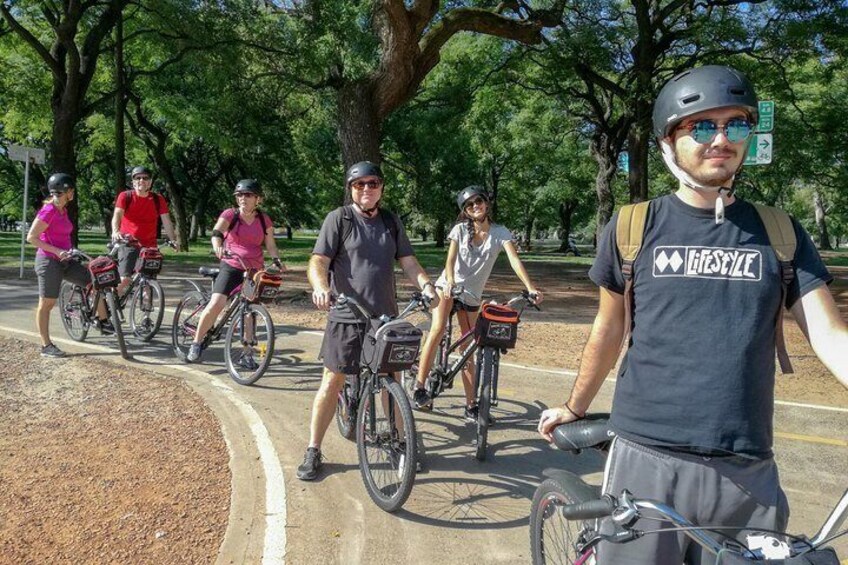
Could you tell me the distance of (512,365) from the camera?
761 centimetres

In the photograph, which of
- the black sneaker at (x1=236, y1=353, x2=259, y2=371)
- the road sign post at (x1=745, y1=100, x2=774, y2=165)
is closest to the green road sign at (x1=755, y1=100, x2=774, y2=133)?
the road sign post at (x1=745, y1=100, x2=774, y2=165)

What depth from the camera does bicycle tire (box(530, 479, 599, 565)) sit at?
2.22m

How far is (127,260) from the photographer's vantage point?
26.6 ft

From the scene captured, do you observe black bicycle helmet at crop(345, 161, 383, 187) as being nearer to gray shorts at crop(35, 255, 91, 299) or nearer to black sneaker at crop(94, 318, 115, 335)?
gray shorts at crop(35, 255, 91, 299)

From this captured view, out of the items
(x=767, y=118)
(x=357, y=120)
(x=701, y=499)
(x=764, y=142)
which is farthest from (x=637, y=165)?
(x=701, y=499)

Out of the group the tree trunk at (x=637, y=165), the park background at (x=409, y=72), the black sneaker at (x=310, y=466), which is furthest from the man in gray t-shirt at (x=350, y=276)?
the tree trunk at (x=637, y=165)

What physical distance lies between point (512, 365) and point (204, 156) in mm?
39397

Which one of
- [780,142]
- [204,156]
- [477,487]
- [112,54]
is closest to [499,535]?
[477,487]

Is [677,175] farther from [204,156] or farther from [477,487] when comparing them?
[204,156]

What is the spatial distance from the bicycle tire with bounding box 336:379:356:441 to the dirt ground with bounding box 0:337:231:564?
0.87m

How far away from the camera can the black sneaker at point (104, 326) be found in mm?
8223

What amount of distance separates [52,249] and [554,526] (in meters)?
6.82

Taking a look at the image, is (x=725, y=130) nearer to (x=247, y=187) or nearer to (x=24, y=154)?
(x=247, y=187)

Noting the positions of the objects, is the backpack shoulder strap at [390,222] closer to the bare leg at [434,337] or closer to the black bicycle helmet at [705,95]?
the bare leg at [434,337]
